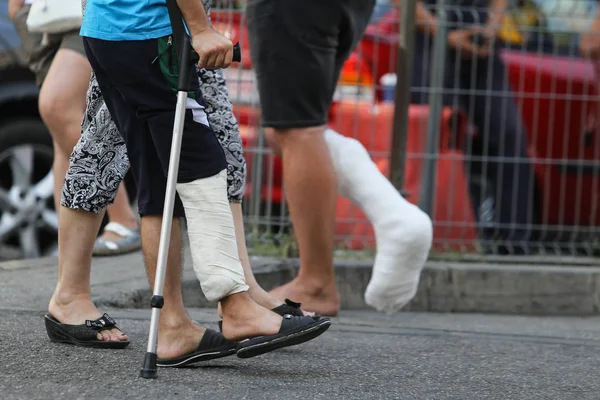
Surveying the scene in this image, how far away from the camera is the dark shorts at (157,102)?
3.27m

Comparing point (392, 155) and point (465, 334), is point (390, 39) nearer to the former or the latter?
point (392, 155)

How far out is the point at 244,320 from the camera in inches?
132

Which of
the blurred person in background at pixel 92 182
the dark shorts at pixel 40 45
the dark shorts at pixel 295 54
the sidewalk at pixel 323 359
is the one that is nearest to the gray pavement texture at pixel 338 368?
the sidewalk at pixel 323 359

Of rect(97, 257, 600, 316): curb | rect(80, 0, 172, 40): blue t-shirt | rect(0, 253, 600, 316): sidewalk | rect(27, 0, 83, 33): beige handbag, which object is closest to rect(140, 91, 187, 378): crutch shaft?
rect(80, 0, 172, 40): blue t-shirt

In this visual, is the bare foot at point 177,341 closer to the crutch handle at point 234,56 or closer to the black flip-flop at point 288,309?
the black flip-flop at point 288,309

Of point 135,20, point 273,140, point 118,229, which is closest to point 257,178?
point 118,229

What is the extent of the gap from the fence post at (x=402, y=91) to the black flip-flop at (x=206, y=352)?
2277 millimetres

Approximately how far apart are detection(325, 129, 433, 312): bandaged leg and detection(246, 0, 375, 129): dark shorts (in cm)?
23

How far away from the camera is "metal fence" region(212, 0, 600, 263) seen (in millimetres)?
5828

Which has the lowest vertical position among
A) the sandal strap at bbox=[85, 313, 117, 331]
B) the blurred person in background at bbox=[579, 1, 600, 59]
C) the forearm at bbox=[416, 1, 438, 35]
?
the sandal strap at bbox=[85, 313, 117, 331]

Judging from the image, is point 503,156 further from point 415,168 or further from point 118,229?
point 118,229

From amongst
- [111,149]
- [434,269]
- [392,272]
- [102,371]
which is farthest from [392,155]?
[102,371]

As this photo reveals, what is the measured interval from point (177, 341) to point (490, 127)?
2.97 m

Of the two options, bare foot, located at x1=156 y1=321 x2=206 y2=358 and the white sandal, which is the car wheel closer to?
the white sandal
